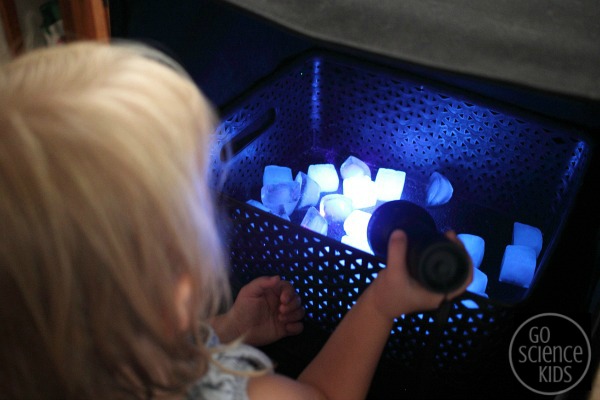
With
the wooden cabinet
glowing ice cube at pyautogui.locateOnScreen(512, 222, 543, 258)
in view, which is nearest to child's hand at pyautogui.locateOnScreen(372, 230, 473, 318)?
glowing ice cube at pyautogui.locateOnScreen(512, 222, 543, 258)

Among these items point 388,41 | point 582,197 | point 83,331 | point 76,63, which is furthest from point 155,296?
point 582,197

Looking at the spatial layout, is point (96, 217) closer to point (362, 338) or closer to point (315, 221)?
A: point (362, 338)

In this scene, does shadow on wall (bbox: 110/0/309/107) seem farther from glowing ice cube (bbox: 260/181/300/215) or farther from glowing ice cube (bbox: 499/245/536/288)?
glowing ice cube (bbox: 499/245/536/288)

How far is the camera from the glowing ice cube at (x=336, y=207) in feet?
2.80

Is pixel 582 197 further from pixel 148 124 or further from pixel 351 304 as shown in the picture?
pixel 148 124

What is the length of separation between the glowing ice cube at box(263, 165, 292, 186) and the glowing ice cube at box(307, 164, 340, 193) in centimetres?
6

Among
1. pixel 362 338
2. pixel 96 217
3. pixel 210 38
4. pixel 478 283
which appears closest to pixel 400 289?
pixel 362 338

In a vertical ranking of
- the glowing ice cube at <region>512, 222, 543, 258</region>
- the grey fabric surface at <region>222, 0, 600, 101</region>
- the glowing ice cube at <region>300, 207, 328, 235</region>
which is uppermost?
the grey fabric surface at <region>222, 0, 600, 101</region>

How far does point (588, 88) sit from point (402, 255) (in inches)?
8.6

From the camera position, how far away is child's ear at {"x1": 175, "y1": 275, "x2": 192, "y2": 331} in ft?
1.50

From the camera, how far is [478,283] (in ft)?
2.47

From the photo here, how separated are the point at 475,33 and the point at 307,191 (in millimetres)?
409

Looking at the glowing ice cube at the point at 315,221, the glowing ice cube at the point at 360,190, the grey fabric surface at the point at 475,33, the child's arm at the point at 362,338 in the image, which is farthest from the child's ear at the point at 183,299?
the glowing ice cube at the point at 360,190

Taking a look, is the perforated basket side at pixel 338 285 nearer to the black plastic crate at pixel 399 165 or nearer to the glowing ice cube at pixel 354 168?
the black plastic crate at pixel 399 165
